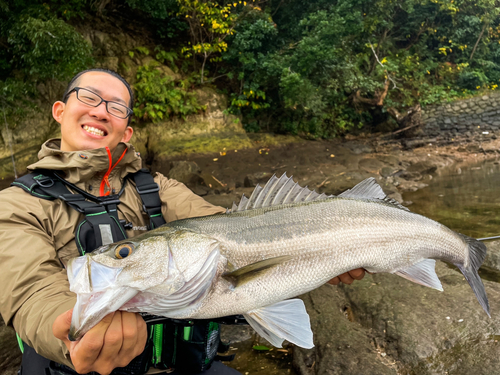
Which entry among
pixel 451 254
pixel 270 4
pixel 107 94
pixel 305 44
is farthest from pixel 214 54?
pixel 451 254

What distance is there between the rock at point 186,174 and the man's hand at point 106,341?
264 inches

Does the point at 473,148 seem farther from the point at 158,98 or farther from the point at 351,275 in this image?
the point at 351,275

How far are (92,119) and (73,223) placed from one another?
74 cm

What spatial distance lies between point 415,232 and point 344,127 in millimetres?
13695

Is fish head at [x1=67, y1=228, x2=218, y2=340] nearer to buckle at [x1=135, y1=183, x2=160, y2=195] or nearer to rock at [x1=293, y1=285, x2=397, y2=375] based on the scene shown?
buckle at [x1=135, y1=183, x2=160, y2=195]

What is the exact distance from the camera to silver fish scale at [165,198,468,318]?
165 centimetres

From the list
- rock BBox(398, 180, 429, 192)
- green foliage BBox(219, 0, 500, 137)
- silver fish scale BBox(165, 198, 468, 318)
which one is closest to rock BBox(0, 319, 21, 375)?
silver fish scale BBox(165, 198, 468, 318)

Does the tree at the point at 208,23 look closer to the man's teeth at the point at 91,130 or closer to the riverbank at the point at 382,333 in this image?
the man's teeth at the point at 91,130

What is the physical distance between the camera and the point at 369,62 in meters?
15.2

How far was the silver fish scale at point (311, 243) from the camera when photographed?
5.43 feet

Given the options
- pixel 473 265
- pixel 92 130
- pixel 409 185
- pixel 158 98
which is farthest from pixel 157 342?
pixel 158 98

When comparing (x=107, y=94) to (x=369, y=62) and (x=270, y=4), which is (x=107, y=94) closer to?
(x=270, y=4)

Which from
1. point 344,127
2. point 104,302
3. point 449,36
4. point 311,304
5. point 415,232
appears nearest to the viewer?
point 104,302

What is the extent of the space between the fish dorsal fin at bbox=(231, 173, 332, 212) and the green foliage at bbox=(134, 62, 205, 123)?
9640 millimetres
